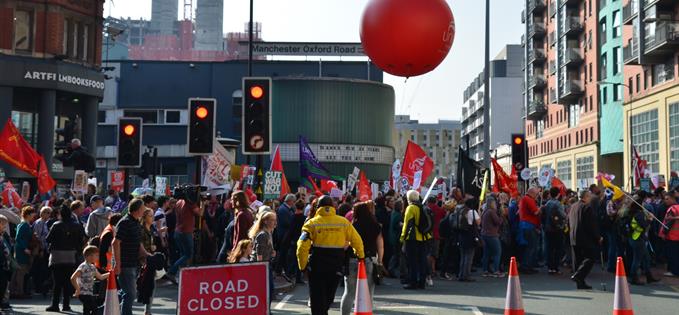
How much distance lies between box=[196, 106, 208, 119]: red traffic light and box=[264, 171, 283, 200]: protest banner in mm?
7549

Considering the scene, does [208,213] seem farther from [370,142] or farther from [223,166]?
[370,142]

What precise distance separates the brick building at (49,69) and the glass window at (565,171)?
43074 mm

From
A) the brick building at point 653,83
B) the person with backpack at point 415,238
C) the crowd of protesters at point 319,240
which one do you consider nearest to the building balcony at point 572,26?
the brick building at point 653,83

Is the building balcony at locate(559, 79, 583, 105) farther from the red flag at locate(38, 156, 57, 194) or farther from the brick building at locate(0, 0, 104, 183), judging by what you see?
the red flag at locate(38, 156, 57, 194)

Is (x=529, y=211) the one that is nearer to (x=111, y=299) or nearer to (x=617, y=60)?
(x=111, y=299)

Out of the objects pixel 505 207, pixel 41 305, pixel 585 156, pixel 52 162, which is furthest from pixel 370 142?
pixel 41 305

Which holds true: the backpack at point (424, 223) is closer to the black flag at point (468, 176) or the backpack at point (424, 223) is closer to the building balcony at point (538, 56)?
the black flag at point (468, 176)

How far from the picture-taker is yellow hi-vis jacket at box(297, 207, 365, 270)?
1012cm

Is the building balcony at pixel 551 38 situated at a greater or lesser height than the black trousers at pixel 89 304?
greater

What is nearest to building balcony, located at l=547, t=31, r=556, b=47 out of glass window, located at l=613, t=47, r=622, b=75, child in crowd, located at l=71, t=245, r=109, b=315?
glass window, located at l=613, t=47, r=622, b=75

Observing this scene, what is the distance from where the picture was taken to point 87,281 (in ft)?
38.3

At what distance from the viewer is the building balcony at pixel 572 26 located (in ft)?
226

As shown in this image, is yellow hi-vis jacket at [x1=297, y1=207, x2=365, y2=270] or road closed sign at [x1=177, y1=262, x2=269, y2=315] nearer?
road closed sign at [x1=177, y1=262, x2=269, y2=315]

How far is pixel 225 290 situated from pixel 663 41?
40.6 metres
